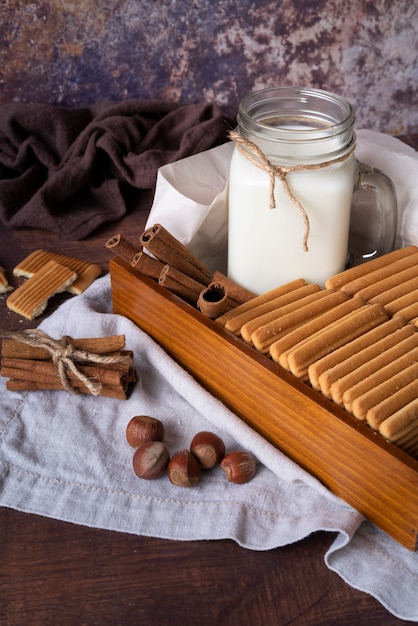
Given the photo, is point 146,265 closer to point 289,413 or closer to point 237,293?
point 237,293

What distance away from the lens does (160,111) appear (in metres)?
1.49

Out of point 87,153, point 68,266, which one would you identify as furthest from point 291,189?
point 87,153

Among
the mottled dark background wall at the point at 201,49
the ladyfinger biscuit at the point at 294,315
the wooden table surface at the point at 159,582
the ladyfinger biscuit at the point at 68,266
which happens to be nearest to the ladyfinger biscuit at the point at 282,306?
the ladyfinger biscuit at the point at 294,315

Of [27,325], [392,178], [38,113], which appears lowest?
[27,325]

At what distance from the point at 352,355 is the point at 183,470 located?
0.75ft

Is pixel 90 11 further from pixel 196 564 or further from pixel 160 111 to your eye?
pixel 196 564

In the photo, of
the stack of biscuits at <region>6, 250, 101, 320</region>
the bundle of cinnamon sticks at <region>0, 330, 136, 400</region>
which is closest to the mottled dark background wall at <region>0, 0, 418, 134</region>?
the stack of biscuits at <region>6, 250, 101, 320</region>

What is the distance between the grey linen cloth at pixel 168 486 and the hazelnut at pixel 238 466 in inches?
0.4

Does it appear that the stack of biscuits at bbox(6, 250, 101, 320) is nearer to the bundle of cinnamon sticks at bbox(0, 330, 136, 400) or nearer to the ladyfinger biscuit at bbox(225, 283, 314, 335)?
the bundle of cinnamon sticks at bbox(0, 330, 136, 400)

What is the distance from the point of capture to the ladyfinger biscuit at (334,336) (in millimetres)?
818

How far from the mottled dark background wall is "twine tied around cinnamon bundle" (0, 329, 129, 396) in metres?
0.75

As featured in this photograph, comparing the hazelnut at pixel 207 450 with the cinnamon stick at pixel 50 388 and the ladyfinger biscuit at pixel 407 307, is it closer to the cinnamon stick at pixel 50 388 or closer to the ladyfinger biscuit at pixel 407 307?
the cinnamon stick at pixel 50 388

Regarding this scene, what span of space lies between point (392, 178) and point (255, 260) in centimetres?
28

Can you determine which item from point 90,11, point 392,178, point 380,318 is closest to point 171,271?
point 380,318
